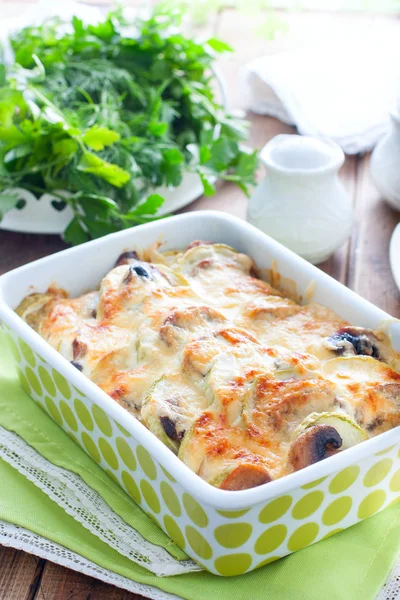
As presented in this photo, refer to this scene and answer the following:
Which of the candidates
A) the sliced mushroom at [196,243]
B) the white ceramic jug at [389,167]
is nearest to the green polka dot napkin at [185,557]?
the sliced mushroom at [196,243]

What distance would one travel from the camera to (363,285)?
238 centimetres

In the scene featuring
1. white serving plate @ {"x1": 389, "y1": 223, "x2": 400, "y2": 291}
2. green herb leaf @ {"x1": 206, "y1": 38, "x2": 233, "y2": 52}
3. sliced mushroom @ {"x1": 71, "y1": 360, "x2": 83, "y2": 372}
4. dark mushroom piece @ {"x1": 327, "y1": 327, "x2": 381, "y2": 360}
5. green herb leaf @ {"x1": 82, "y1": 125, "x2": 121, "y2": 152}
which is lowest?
white serving plate @ {"x1": 389, "y1": 223, "x2": 400, "y2": 291}

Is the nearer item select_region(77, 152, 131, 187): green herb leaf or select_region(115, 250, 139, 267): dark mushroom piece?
select_region(115, 250, 139, 267): dark mushroom piece

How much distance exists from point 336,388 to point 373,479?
0.61ft

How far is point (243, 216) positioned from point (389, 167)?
49 cm

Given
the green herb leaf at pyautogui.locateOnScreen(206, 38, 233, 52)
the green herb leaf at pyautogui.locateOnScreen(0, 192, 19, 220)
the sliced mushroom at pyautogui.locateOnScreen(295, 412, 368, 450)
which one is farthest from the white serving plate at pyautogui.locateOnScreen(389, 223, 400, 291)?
the green herb leaf at pyautogui.locateOnScreen(0, 192, 19, 220)

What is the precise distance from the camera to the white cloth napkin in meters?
3.02

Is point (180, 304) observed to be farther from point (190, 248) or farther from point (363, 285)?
point (363, 285)

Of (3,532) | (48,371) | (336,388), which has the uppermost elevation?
(336,388)

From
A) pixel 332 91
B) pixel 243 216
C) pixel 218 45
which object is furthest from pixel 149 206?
pixel 332 91

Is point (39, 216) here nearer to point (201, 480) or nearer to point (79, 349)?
point (79, 349)

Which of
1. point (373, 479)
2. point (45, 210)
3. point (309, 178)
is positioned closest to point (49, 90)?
point (45, 210)

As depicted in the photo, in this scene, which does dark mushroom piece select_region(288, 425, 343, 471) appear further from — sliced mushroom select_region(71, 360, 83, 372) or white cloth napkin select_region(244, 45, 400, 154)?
white cloth napkin select_region(244, 45, 400, 154)

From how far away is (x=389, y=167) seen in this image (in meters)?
2.61
